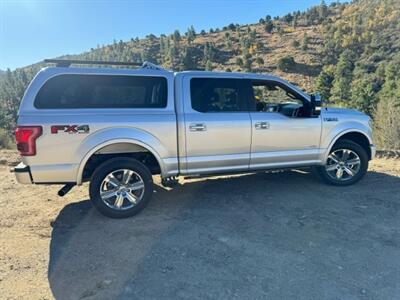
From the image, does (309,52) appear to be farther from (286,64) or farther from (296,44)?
(286,64)

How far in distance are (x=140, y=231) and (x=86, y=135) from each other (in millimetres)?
1416

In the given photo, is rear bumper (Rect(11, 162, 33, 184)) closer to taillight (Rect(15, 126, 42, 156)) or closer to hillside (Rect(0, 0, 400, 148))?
taillight (Rect(15, 126, 42, 156))

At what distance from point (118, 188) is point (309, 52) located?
235 ft

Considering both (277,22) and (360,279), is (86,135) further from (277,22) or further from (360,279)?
(277,22)

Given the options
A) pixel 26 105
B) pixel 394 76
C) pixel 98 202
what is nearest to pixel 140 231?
pixel 98 202

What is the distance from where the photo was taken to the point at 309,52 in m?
68.5

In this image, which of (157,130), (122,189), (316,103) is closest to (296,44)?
(316,103)

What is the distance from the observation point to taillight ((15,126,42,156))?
3939 mm

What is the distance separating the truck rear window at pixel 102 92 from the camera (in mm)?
4113

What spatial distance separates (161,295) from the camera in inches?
111

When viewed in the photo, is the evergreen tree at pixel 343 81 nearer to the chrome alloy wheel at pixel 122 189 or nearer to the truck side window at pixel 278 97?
the truck side window at pixel 278 97

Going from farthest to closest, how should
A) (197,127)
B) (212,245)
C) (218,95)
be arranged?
(218,95)
(197,127)
(212,245)

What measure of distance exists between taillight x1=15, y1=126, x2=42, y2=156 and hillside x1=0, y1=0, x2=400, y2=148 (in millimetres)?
34391

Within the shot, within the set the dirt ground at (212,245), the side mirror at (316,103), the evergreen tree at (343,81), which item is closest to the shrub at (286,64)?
the evergreen tree at (343,81)
